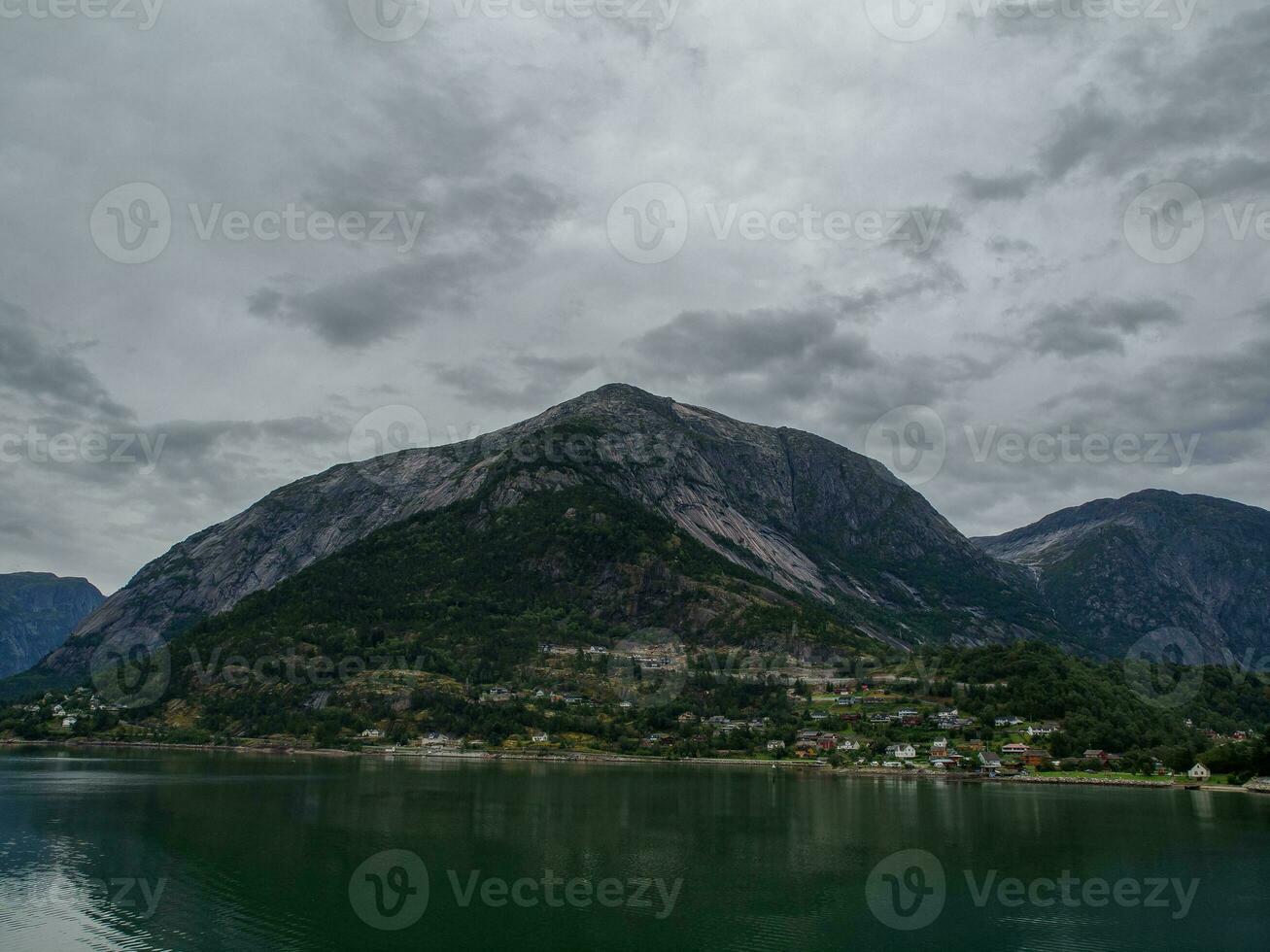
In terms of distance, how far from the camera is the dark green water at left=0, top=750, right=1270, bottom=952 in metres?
48.4

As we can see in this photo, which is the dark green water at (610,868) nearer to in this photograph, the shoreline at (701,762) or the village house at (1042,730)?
the shoreline at (701,762)

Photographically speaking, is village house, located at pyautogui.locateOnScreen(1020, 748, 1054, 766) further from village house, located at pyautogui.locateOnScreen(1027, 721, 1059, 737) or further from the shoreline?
the shoreline

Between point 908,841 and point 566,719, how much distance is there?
130 meters

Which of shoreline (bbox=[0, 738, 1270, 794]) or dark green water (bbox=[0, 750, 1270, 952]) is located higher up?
dark green water (bbox=[0, 750, 1270, 952])

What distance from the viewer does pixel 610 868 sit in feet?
211

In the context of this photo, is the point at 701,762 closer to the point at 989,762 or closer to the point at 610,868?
the point at 989,762

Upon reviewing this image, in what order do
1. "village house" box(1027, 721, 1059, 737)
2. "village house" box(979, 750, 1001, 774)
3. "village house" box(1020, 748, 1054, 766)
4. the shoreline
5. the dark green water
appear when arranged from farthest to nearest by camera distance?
1. "village house" box(1027, 721, 1059, 737)
2. "village house" box(1020, 748, 1054, 766)
3. "village house" box(979, 750, 1001, 774)
4. the shoreline
5. the dark green water

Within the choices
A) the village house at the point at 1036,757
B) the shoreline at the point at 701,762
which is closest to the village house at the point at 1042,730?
the village house at the point at 1036,757

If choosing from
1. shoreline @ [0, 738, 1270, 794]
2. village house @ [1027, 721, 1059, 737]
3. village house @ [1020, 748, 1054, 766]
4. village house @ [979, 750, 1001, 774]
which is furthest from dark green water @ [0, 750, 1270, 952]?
village house @ [1027, 721, 1059, 737]

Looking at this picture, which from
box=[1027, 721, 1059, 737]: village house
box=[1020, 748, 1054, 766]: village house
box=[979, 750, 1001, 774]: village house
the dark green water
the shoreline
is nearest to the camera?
the dark green water

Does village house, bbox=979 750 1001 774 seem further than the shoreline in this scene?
Yes

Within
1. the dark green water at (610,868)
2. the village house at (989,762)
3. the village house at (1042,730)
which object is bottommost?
the village house at (989,762)

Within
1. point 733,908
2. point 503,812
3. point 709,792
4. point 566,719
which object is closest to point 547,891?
point 733,908

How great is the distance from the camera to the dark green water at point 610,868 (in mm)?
48406
